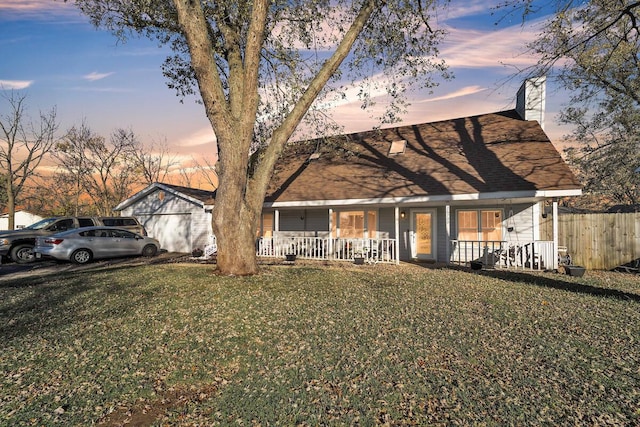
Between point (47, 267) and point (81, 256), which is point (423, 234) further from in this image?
point (47, 267)

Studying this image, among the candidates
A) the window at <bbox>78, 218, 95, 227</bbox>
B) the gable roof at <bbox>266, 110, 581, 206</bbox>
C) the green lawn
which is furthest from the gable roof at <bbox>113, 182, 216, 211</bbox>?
the green lawn

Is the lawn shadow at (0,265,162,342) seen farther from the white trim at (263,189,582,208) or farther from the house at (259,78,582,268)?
the house at (259,78,582,268)

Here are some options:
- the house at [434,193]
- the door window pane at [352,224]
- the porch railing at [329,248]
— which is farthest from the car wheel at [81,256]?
the door window pane at [352,224]

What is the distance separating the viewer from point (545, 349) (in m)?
4.54

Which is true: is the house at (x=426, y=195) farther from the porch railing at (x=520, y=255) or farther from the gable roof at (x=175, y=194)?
the gable roof at (x=175, y=194)

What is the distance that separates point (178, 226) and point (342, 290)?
1392cm

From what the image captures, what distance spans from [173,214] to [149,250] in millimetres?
3147

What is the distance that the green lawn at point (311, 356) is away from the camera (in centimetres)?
316

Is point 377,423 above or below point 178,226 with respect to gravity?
below

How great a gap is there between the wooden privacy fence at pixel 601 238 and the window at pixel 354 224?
6896 millimetres

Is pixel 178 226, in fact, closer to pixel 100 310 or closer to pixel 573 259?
pixel 100 310

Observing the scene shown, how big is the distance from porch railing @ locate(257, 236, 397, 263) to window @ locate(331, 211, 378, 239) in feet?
3.86

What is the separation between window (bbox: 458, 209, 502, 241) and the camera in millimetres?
13195

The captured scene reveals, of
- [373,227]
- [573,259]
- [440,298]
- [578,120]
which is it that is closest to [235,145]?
[440,298]
